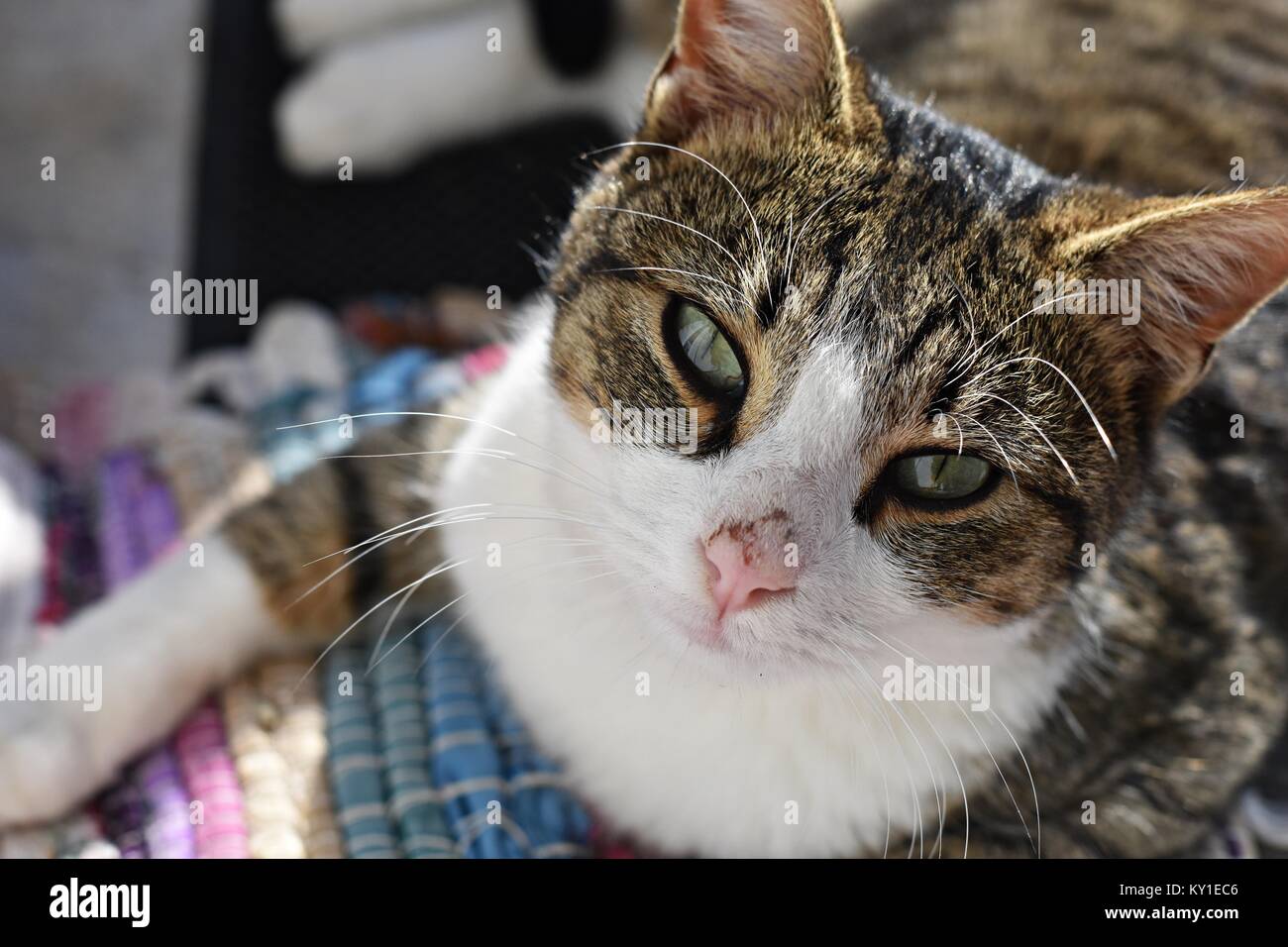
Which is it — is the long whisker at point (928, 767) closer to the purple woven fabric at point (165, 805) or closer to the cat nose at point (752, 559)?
the cat nose at point (752, 559)

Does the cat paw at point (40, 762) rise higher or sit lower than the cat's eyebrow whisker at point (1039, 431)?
lower

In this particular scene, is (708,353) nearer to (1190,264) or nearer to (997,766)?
(1190,264)

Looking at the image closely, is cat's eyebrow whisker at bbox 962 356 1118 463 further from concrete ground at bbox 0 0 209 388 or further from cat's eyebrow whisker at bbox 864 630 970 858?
concrete ground at bbox 0 0 209 388

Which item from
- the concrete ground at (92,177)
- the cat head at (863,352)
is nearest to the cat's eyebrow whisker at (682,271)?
the cat head at (863,352)

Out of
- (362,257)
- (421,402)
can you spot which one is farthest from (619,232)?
(362,257)

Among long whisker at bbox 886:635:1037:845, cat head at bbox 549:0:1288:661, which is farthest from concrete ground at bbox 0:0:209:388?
long whisker at bbox 886:635:1037:845

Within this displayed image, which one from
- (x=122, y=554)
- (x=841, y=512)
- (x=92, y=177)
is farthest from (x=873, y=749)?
(x=92, y=177)

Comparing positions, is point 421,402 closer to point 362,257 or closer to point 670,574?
point 362,257
